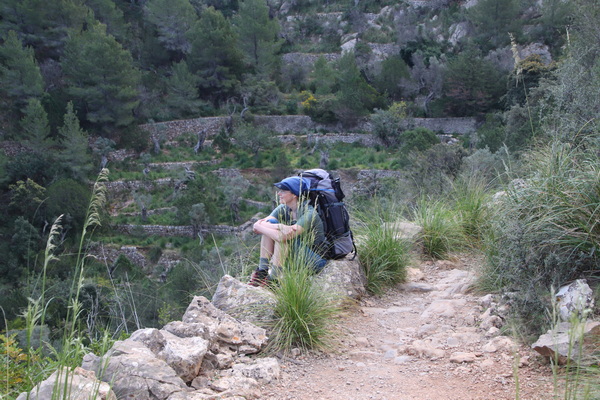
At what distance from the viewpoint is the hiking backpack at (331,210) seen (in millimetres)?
3062

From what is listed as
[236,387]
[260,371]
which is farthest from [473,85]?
[236,387]

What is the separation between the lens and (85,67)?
85.7ft

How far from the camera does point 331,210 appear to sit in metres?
3.08

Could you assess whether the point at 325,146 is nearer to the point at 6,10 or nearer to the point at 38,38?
the point at 38,38

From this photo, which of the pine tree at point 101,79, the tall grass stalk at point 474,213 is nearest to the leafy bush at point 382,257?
the tall grass stalk at point 474,213

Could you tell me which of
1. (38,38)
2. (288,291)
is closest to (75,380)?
(288,291)

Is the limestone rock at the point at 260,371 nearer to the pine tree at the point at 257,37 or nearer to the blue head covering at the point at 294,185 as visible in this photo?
the blue head covering at the point at 294,185

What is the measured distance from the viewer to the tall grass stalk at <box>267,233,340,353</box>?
7.91ft

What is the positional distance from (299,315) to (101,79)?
2686cm

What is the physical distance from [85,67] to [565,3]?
27.4 m

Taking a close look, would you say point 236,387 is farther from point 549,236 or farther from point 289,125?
point 289,125

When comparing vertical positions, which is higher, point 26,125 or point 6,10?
point 6,10

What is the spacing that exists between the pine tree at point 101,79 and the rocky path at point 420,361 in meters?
25.9

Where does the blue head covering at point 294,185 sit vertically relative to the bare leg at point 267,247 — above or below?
above
